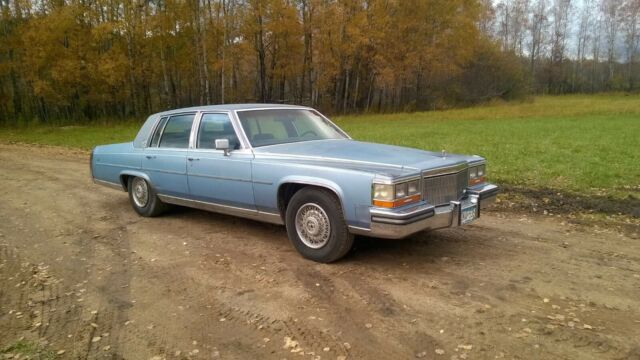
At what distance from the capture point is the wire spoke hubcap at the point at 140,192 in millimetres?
6910

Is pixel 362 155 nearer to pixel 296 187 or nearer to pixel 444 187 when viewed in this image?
pixel 296 187

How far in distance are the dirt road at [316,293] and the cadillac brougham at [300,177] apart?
1.47 feet

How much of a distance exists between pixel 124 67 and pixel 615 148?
1114 inches

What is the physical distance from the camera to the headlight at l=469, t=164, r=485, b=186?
17.6 ft

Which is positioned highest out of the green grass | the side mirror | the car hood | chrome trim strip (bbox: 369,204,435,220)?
the side mirror

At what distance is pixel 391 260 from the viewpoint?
4.99 m

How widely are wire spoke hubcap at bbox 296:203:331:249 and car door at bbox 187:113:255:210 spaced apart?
0.71 m

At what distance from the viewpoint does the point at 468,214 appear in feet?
16.0

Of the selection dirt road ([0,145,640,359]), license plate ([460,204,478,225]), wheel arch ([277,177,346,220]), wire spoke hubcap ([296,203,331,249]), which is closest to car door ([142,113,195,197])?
dirt road ([0,145,640,359])

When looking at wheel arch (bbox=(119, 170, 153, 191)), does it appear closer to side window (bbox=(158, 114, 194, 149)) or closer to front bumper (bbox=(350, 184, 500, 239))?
side window (bbox=(158, 114, 194, 149))

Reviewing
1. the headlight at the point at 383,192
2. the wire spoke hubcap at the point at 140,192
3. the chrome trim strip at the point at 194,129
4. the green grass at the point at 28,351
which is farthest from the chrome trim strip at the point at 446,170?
the wire spoke hubcap at the point at 140,192

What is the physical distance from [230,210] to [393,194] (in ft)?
7.34

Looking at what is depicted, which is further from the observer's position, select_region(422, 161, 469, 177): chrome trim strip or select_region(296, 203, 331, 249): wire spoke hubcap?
select_region(296, 203, 331, 249): wire spoke hubcap

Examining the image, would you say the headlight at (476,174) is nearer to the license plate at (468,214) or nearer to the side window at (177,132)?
the license plate at (468,214)
